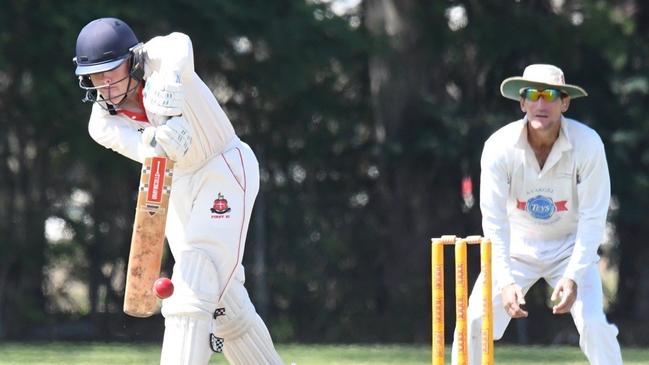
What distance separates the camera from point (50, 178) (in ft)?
41.1

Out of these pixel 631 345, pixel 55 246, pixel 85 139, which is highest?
pixel 85 139

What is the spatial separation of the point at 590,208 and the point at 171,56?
181cm

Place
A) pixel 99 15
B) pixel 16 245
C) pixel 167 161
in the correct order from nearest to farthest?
pixel 167 161 → pixel 99 15 → pixel 16 245

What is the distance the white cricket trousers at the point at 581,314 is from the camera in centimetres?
571

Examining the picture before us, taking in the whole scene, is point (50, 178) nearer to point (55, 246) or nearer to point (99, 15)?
point (55, 246)

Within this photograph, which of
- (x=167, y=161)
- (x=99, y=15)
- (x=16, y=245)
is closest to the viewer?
(x=167, y=161)

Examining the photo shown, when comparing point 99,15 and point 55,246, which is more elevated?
point 99,15

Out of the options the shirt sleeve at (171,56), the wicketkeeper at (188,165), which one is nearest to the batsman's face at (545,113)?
the wicketkeeper at (188,165)

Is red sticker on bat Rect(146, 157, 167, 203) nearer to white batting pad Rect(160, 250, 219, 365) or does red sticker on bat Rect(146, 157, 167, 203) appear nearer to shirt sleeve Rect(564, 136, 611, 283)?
white batting pad Rect(160, 250, 219, 365)

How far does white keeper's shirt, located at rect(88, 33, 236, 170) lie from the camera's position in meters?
5.23

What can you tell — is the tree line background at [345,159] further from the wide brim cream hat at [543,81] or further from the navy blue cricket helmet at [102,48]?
the navy blue cricket helmet at [102,48]

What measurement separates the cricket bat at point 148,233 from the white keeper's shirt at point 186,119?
181mm

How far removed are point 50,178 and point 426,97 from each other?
3.34 metres

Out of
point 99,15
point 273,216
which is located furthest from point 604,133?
point 99,15
